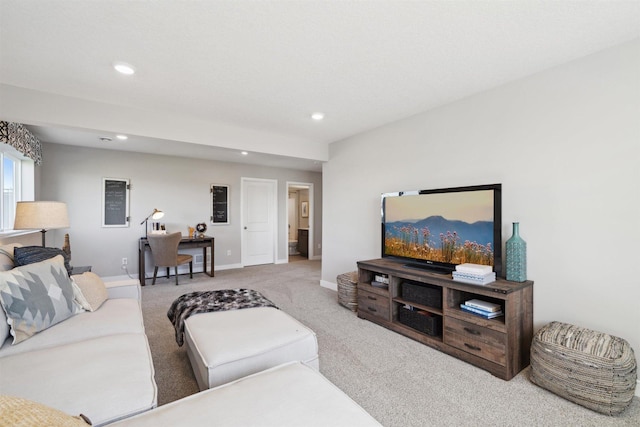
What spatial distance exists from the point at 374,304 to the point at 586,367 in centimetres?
169

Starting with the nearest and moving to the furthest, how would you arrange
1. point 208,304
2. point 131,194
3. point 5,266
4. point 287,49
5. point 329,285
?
point 5,266 < point 287,49 < point 208,304 < point 329,285 < point 131,194

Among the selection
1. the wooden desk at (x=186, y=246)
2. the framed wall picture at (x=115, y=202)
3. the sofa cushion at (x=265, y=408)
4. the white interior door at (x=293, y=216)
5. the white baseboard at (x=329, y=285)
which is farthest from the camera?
the white interior door at (x=293, y=216)

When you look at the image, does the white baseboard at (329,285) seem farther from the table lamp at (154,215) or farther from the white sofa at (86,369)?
the table lamp at (154,215)

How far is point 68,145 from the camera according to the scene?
4.51m

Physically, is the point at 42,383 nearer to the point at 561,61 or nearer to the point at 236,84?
the point at 236,84

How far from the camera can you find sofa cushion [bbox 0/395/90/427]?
548 mm

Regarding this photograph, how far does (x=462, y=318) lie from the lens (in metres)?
2.29

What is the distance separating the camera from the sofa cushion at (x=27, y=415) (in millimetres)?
548

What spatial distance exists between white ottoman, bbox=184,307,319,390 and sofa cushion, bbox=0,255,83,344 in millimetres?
755

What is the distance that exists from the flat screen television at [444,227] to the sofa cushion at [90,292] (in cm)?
269

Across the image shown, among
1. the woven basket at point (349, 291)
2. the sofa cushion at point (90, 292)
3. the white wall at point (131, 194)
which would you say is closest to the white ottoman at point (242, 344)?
the sofa cushion at point (90, 292)

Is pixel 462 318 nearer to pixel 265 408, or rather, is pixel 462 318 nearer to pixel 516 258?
pixel 516 258

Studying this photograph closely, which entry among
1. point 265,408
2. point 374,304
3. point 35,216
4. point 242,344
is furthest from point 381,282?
point 35,216

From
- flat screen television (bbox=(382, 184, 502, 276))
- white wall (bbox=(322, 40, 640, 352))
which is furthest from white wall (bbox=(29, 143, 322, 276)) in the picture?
white wall (bbox=(322, 40, 640, 352))
